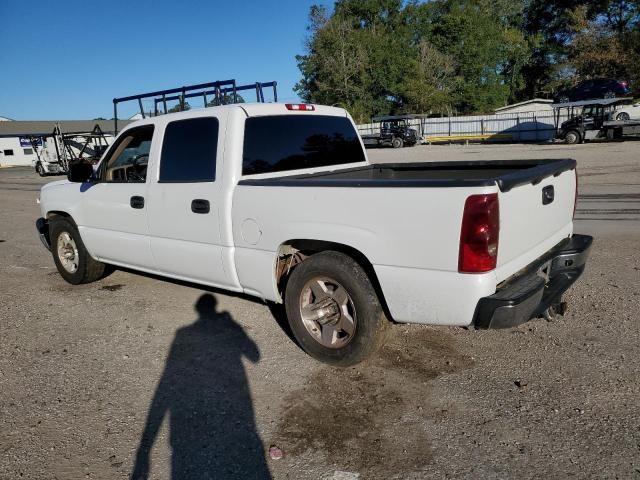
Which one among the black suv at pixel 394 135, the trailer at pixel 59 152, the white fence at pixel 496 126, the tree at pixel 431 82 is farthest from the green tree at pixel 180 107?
the tree at pixel 431 82

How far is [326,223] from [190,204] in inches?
54.4

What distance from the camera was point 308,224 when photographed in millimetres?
3393

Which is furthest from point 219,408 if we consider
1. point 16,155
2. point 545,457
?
point 16,155

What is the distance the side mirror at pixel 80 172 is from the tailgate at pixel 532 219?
4101 millimetres

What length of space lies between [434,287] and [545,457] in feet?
3.43

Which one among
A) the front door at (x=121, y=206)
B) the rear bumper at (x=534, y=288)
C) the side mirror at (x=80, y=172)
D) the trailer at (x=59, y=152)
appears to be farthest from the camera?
the trailer at (x=59, y=152)

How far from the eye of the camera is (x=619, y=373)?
3299 millimetres

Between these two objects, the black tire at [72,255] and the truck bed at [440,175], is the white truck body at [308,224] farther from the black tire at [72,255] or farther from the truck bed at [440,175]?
the black tire at [72,255]

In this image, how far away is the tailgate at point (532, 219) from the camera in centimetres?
294

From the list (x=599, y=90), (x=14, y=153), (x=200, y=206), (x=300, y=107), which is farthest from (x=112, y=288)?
(x=14, y=153)

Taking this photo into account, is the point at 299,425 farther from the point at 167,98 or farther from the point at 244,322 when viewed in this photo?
the point at 167,98

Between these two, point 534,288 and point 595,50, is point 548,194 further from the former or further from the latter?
point 595,50

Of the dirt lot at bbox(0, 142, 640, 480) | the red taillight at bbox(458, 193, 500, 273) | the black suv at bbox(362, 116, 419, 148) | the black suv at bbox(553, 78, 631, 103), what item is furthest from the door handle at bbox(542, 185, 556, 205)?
the black suv at bbox(362, 116, 419, 148)

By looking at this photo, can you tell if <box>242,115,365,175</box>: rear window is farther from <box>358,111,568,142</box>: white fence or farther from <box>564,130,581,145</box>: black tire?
<box>358,111,568,142</box>: white fence
